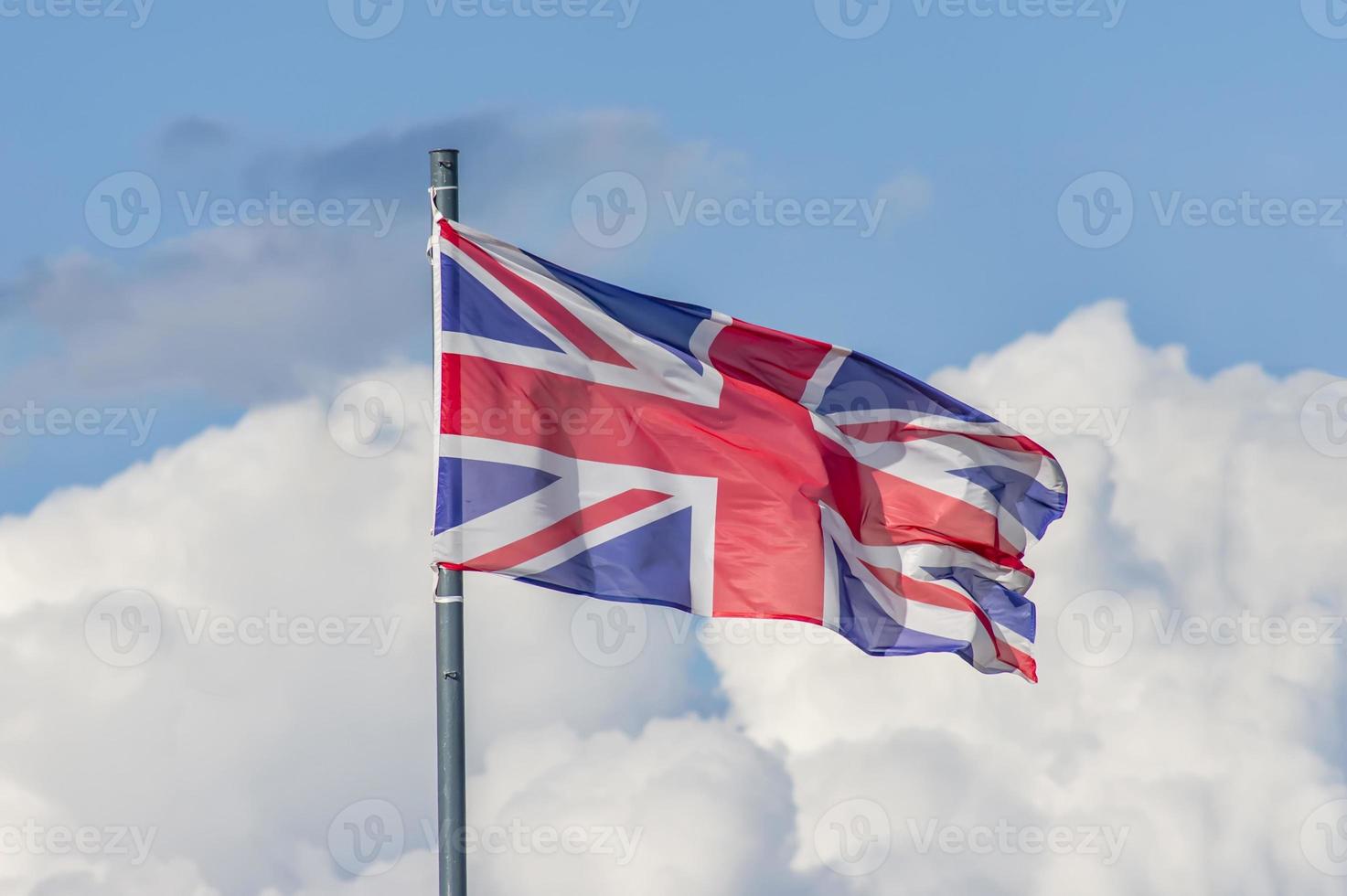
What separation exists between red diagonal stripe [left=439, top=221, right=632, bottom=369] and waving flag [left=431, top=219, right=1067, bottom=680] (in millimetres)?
22

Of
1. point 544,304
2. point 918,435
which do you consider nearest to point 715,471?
point 544,304

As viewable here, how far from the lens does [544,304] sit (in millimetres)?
20031

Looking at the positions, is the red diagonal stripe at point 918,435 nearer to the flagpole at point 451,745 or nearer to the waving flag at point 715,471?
the waving flag at point 715,471

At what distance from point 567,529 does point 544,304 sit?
2.48 m

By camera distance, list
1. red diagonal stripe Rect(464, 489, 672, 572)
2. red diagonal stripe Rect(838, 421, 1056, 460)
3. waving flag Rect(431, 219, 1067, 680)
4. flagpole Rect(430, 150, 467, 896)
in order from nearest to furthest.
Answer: flagpole Rect(430, 150, 467, 896), red diagonal stripe Rect(464, 489, 672, 572), waving flag Rect(431, 219, 1067, 680), red diagonal stripe Rect(838, 421, 1056, 460)

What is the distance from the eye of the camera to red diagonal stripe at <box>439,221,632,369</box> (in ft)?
63.6

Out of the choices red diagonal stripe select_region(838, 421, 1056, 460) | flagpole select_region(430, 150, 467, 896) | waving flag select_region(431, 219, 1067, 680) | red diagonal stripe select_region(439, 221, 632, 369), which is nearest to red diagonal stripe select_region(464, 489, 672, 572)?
waving flag select_region(431, 219, 1067, 680)

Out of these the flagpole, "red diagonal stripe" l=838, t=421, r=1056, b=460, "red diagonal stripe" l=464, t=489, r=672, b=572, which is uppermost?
"red diagonal stripe" l=838, t=421, r=1056, b=460

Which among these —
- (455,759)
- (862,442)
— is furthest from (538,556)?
(862,442)

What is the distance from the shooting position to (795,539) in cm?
2102

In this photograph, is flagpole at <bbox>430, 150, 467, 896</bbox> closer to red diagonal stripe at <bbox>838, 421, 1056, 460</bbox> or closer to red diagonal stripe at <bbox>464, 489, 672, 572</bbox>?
red diagonal stripe at <bbox>464, 489, 672, 572</bbox>

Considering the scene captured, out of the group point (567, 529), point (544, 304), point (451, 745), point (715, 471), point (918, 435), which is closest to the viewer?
point (451, 745)

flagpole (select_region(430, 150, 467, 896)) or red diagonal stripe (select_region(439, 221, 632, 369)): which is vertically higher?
red diagonal stripe (select_region(439, 221, 632, 369))

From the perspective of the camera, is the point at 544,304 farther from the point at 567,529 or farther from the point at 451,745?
the point at 451,745
